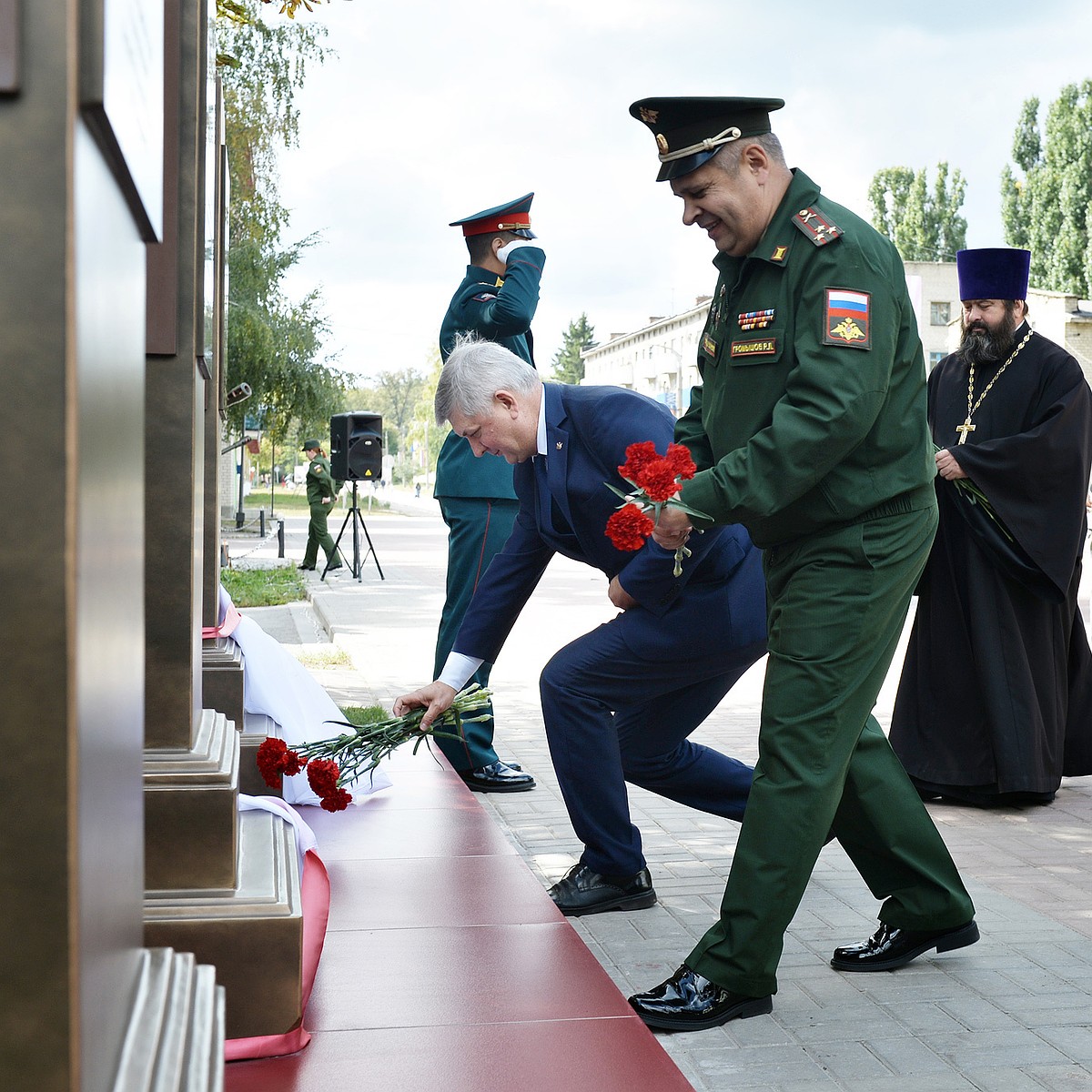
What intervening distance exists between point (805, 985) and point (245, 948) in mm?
1655

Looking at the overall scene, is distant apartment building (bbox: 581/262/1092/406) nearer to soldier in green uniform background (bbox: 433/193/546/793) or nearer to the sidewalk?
soldier in green uniform background (bbox: 433/193/546/793)

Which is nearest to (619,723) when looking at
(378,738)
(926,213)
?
(378,738)

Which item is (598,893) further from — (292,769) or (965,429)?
(965,429)

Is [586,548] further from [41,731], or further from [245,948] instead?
[41,731]

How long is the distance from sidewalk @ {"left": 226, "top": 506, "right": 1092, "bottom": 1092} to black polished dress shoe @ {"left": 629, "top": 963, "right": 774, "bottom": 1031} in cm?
4

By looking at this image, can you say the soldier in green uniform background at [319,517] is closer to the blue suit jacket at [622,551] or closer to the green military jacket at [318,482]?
the green military jacket at [318,482]

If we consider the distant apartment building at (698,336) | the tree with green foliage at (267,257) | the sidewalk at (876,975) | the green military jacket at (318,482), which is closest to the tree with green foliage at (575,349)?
the distant apartment building at (698,336)

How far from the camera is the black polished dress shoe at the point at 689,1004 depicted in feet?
10.5

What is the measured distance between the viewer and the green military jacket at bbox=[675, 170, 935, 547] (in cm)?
311

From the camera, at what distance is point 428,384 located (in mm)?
76312

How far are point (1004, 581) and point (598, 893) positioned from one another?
2620 mm

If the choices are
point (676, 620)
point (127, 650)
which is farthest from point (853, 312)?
point (127, 650)

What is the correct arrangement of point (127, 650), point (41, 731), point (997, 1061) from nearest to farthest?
point (41, 731)
point (127, 650)
point (997, 1061)

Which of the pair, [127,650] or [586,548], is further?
[586,548]
